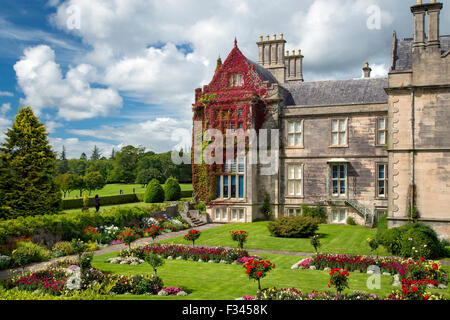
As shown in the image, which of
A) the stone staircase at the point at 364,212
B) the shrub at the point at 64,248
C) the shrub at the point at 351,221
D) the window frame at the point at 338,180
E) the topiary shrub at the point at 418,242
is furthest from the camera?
the window frame at the point at 338,180

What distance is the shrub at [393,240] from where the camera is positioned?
1866cm

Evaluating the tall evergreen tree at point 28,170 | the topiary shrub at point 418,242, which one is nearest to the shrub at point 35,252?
the tall evergreen tree at point 28,170

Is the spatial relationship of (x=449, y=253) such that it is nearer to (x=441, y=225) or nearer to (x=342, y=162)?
(x=441, y=225)

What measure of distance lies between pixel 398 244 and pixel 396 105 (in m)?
7.46

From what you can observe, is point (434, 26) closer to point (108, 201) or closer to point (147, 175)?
point (108, 201)

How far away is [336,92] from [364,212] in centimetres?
990

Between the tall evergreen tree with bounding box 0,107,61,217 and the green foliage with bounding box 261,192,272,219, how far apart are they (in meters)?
15.4

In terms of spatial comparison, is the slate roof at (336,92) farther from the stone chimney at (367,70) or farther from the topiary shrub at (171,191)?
the topiary shrub at (171,191)

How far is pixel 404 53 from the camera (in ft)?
76.6

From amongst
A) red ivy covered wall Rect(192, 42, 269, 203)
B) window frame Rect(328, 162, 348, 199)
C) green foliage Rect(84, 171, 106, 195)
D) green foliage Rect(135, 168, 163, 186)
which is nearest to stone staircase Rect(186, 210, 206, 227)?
red ivy covered wall Rect(192, 42, 269, 203)

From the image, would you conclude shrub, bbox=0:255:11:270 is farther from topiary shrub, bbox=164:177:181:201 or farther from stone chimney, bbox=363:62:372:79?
topiary shrub, bbox=164:177:181:201

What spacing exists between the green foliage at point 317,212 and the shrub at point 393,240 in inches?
462

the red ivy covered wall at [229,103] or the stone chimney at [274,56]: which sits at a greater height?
the stone chimney at [274,56]
